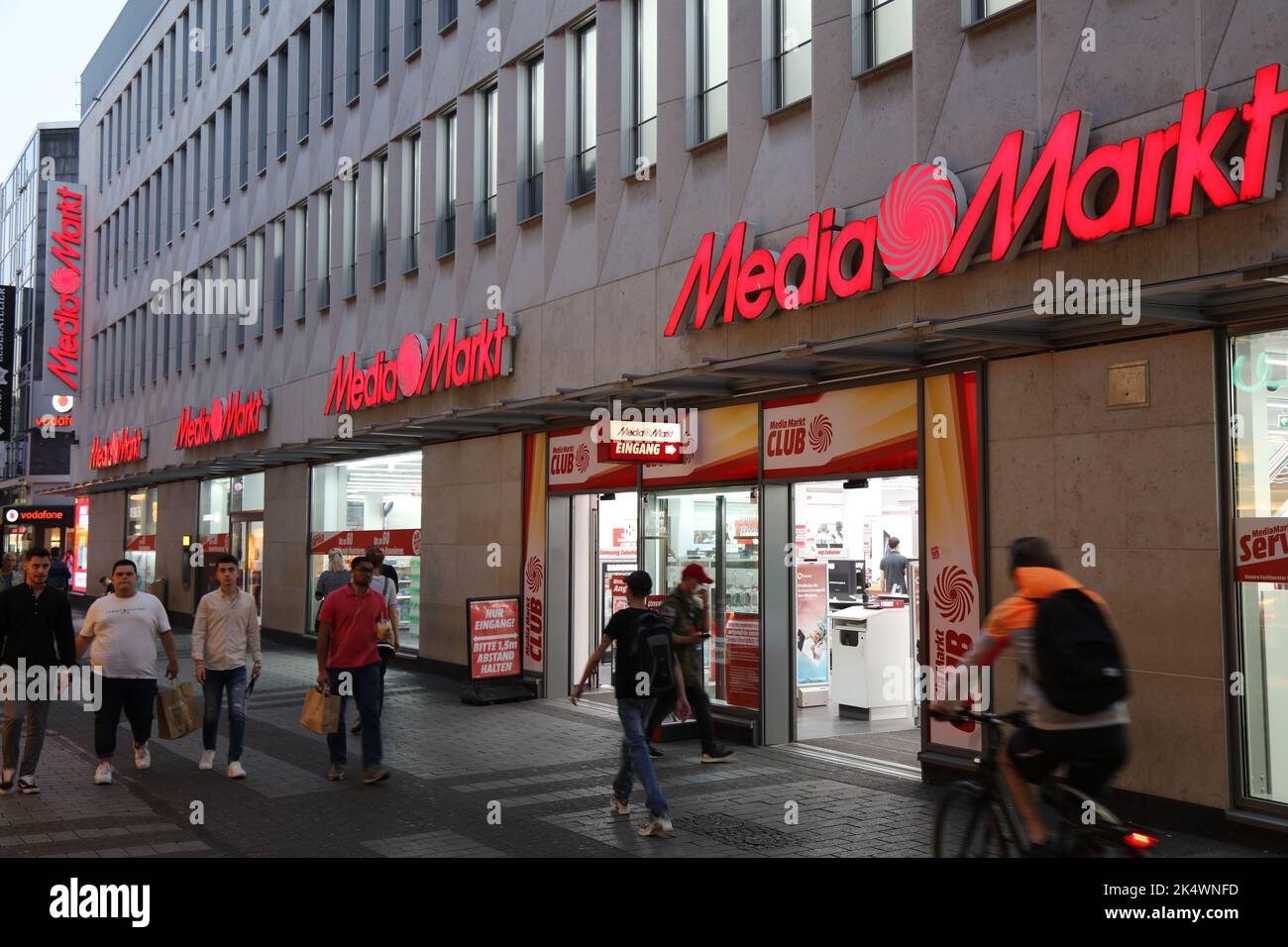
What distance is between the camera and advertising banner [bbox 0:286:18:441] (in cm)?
4091

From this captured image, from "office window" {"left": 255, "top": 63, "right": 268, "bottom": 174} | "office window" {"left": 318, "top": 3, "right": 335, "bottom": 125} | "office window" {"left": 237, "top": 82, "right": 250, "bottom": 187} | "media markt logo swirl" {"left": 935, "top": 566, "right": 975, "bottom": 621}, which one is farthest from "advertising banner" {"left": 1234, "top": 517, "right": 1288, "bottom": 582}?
"office window" {"left": 237, "top": 82, "right": 250, "bottom": 187}

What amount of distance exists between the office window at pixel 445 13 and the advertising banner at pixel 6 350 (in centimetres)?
2608

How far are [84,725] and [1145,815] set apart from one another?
11.4 m

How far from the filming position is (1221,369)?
8.87 m

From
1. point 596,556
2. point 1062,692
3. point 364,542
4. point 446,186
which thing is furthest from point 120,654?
point 364,542

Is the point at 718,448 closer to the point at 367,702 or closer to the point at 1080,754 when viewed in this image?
the point at 367,702

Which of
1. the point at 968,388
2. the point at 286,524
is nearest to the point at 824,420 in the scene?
the point at 968,388

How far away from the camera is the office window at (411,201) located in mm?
A: 21078

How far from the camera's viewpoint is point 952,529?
11.0 metres

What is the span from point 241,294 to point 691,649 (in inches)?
791

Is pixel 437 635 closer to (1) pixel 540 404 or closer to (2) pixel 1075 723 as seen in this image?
(1) pixel 540 404

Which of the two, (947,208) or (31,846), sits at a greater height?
(947,208)

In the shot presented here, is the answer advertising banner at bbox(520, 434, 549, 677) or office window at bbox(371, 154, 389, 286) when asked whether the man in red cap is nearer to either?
advertising banner at bbox(520, 434, 549, 677)
